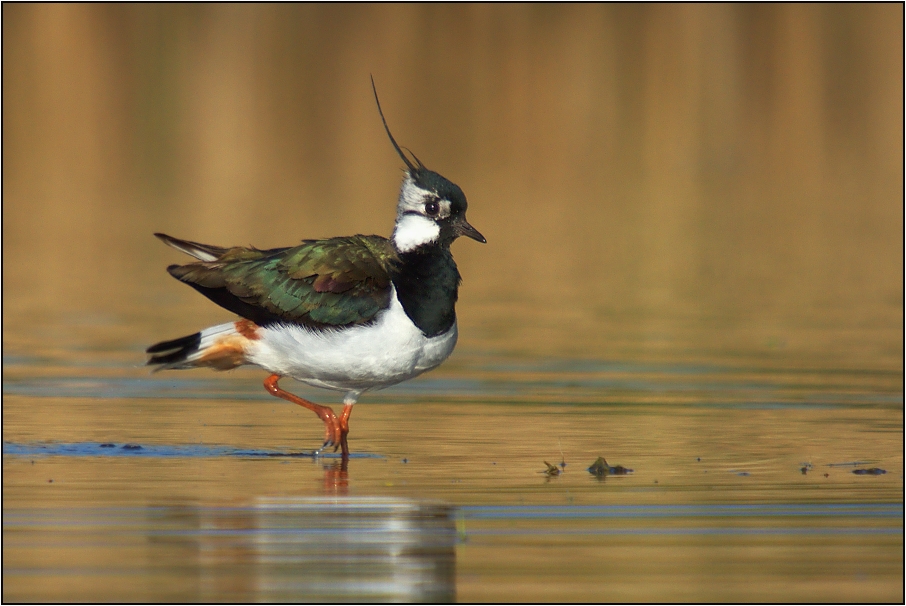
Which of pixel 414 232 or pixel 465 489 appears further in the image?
pixel 414 232

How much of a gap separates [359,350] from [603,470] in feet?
4.64

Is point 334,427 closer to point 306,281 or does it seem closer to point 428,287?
point 306,281

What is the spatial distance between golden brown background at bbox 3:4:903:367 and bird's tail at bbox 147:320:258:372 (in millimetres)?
14189

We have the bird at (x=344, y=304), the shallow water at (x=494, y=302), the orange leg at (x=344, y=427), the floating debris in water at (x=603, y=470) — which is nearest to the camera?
the shallow water at (x=494, y=302)

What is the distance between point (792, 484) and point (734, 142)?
27227 mm

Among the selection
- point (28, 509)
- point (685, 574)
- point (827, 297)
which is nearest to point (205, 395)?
point (28, 509)

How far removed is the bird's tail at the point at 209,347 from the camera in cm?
872

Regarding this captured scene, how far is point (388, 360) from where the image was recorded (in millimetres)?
8359

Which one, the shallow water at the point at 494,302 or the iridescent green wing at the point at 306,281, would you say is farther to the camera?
the iridescent green wing at the point at 306,281

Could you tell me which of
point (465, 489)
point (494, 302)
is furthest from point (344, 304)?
point (494, 302)

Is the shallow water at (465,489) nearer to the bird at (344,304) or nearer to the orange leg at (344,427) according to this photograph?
the orange leg at (344,427)

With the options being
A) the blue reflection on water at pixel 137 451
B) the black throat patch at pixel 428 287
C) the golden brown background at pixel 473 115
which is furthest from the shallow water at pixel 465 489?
the golden brown background at pixel 473 115

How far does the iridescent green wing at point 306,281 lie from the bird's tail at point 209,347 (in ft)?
0.33

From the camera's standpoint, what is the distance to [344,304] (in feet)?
27.8
